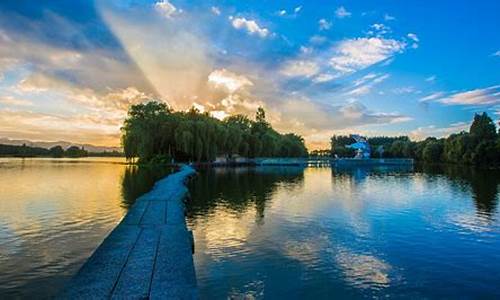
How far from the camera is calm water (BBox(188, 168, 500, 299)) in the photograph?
1033 cm

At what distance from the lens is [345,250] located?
14.1m

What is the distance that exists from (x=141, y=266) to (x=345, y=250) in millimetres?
7344

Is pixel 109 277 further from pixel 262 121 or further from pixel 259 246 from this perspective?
pixel 262 121

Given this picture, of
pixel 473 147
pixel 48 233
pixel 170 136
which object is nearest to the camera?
pixel 48 233

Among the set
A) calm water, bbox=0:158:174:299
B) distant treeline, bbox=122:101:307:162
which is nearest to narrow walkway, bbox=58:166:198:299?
calm water, bbox=0:158:174:299

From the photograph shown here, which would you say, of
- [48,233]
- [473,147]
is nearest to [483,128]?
[473,147]

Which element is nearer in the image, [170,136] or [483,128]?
[170,136]

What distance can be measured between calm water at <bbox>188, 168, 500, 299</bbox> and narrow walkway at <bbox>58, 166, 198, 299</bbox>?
883 millimetres

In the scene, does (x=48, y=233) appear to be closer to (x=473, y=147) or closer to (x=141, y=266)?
(x=141, y=266)

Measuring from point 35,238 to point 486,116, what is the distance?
335 feet

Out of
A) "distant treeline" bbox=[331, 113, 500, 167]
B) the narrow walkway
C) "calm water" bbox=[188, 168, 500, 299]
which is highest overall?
"distant treeline" bbox=[331, 113, 500, 167]

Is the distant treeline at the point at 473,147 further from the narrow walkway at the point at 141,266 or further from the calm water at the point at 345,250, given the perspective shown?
the narrow walkway at the point at 141,266

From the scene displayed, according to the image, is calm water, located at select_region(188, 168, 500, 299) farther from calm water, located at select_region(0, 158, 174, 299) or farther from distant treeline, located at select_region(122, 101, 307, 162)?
distant treeline, located at select_region(122, 101, 307, 162)

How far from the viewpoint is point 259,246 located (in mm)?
14562
